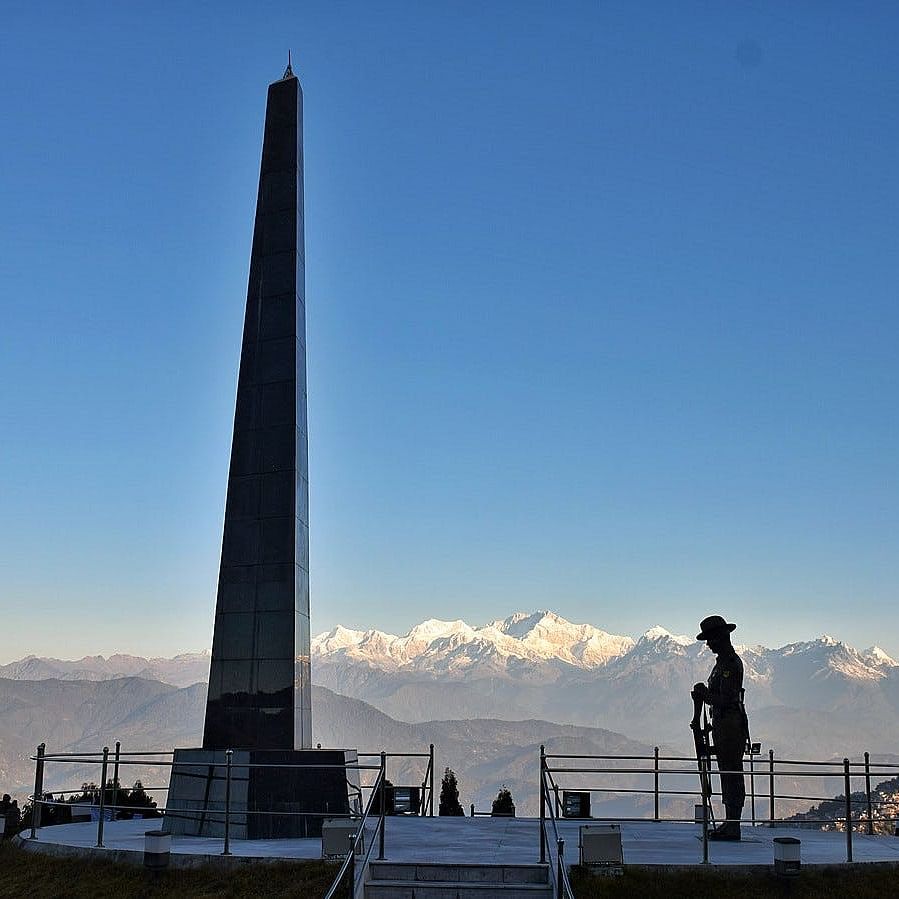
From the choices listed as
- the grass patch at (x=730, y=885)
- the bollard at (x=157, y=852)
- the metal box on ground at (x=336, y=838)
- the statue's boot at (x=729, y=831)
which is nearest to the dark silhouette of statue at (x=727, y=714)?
the statue's boot at (x=729, y=831)

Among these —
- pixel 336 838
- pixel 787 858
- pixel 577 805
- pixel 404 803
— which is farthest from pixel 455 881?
pixel 577 805

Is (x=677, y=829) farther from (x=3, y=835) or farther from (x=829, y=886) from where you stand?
(x=3, y=835)

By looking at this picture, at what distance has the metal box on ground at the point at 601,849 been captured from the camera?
1343 centimetres

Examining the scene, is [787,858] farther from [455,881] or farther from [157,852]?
[157,852]

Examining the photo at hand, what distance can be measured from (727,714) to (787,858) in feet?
13.3

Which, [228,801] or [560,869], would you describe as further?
[228,801]

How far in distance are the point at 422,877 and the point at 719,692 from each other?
233 inches

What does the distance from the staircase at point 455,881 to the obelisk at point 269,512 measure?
233 inches

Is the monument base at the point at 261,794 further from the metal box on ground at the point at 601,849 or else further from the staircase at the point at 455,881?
the metal box on ground at the point at 601,849

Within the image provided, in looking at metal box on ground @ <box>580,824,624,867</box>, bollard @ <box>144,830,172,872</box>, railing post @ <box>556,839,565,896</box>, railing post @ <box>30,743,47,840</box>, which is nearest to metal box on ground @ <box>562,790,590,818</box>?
metal box on ground @ <box>580,824,624,867</box>

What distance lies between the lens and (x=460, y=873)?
1329 cm

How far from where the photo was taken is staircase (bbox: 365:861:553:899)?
1291 cm

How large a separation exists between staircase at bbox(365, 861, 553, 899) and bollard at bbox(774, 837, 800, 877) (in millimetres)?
2592

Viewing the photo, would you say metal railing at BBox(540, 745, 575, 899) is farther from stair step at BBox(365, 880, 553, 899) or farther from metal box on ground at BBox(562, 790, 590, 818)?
metal box on ground at BBox(562, 790, 590, 818)
